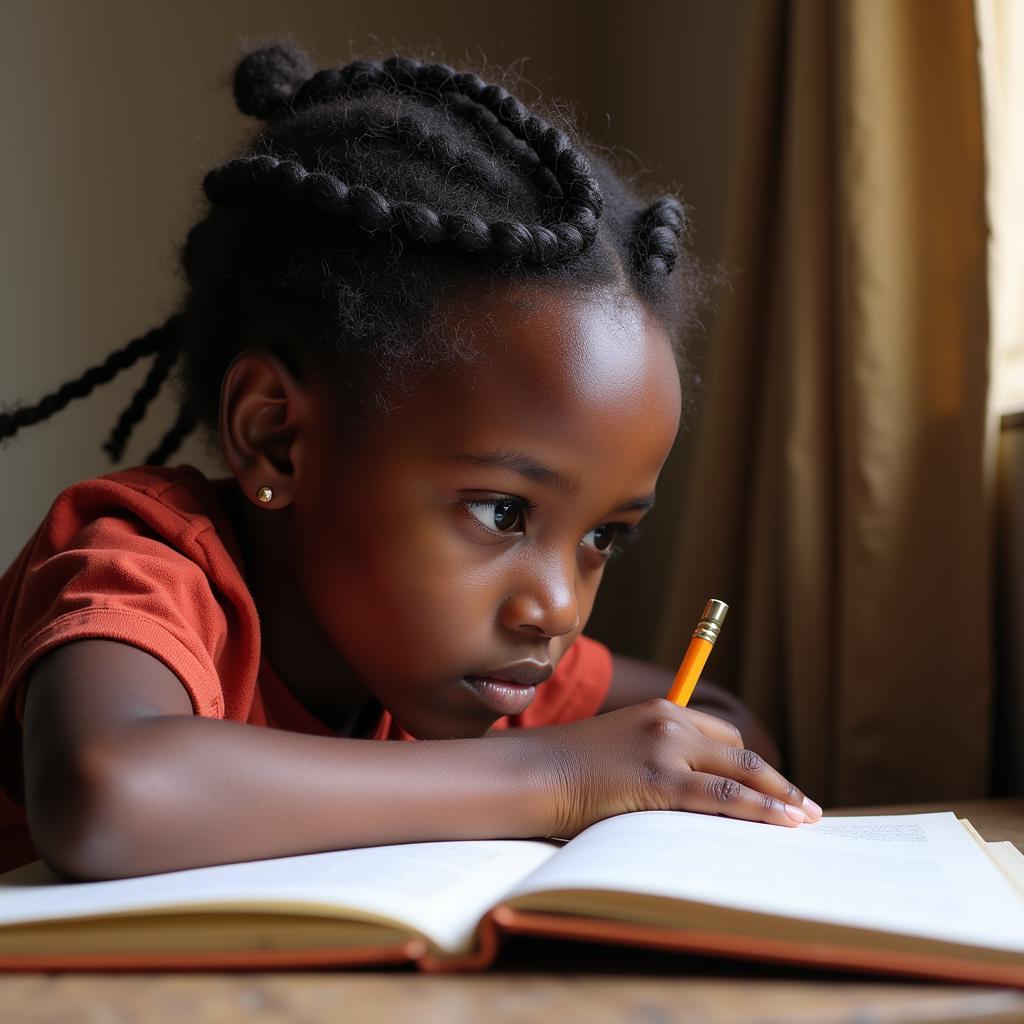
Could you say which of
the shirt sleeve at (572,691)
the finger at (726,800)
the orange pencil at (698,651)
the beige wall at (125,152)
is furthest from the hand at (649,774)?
the beige wall at (125,152)

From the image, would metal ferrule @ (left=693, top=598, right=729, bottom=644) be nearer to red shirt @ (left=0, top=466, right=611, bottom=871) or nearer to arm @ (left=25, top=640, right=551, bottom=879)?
arm @ (left=25, top=640, right=551, bottom=879)

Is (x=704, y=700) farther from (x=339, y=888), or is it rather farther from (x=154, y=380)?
(x=339, y=888)

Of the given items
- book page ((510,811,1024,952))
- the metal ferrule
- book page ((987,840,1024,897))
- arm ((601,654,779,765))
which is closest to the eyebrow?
the metal ferrule

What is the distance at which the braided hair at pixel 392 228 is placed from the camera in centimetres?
84

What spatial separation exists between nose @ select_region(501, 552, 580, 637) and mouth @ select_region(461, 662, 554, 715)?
0.12ft

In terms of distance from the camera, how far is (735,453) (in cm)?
149

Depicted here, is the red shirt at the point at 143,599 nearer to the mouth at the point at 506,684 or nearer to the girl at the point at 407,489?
the girl at the point at 407,489

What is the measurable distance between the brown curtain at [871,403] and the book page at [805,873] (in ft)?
1.86

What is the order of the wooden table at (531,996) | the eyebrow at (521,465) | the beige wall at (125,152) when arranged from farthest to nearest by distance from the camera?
the beige wall at (125,152) → the eyebrow at (521,465) → the wooden table at (531,996)

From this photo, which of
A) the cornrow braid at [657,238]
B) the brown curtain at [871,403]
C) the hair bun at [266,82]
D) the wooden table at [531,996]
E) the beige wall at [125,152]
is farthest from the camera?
the beige wall at [125,152]

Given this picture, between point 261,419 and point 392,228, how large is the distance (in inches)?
6.7

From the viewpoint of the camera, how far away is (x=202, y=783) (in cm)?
58

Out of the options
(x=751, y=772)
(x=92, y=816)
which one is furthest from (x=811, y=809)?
(x=92, y=816)

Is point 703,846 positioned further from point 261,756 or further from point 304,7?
point 304,7
